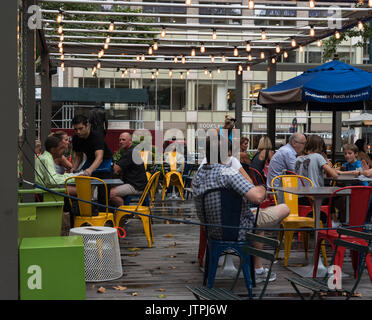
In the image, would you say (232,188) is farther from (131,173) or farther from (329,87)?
(329,87)

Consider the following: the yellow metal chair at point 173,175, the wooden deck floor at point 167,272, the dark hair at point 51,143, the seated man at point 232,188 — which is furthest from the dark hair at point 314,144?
the yellow metal chair at point 173,175

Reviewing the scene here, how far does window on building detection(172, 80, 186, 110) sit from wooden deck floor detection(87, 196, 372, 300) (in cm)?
3381

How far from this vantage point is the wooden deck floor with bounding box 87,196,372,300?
5.32 metres

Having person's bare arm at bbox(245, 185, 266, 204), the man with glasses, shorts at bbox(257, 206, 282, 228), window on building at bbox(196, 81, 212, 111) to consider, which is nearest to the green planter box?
person's bare arm at bbox(245, 185, 266, 204)

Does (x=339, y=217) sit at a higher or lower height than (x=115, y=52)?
lower

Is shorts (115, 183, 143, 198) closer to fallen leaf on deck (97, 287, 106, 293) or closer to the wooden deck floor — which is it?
the wooden deck floor

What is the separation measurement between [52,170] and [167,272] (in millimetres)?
2150

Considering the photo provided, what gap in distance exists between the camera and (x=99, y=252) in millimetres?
5727

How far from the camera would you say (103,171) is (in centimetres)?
821

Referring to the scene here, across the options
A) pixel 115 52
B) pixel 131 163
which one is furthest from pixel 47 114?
pixel 131 163

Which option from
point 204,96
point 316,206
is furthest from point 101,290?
point 204,96
